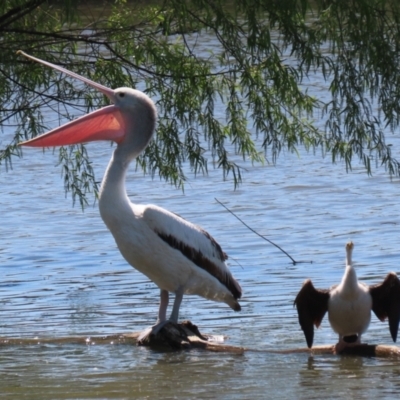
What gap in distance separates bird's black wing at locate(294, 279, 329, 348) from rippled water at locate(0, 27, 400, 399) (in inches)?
6.7

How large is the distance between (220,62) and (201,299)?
1.87 m

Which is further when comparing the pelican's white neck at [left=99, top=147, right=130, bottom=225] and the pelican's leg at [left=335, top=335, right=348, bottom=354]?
the pelican's white neck at [left=99, top=147, right=130, bottom=225]

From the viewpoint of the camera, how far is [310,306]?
22.3ft

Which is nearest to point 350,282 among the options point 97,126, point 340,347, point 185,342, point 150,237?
point 340,347

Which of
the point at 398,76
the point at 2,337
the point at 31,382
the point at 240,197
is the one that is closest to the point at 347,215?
the point at 240,197

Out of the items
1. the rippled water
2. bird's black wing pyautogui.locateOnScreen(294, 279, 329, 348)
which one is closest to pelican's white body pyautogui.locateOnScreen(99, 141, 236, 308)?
the rippled water

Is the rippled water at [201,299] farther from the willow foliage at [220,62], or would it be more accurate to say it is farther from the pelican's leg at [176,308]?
the willow foliage at [220,62]

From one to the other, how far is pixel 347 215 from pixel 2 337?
5.85 metres

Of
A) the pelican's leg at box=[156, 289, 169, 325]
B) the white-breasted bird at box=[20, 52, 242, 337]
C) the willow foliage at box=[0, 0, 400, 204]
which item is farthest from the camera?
the willow foliage at box=[0, 0, 400, 204]

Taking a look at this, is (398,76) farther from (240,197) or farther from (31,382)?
(240,197)

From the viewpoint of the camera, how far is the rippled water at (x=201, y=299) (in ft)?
20.5

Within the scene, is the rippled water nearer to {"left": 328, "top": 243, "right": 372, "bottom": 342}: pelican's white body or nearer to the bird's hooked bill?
{"left": 328, "top": 243, "right": 372, "bottom": 342}: pelican's white body

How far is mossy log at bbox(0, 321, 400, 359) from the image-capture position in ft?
21.5

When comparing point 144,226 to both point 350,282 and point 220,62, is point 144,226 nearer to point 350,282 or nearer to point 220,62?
point 350,282
